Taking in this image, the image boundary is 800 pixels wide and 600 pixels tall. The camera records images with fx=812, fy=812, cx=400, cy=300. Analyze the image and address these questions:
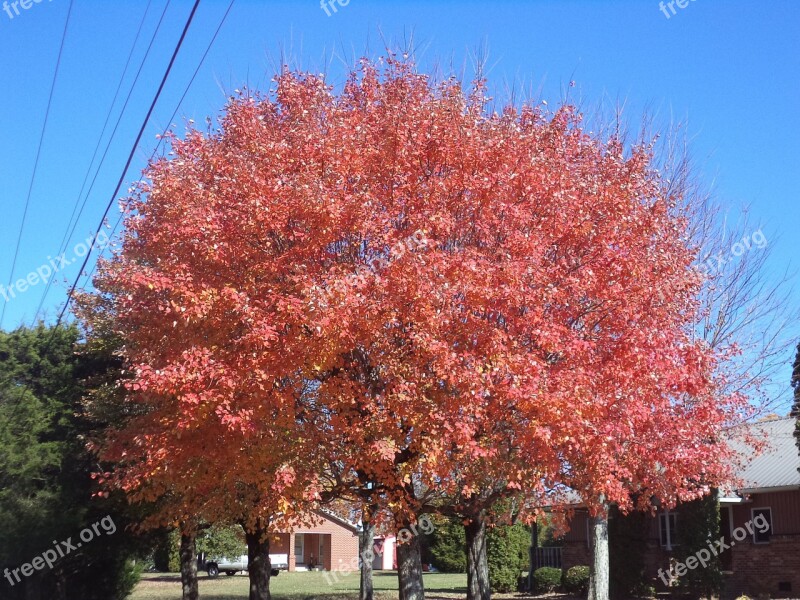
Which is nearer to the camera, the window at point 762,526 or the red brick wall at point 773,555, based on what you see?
the red brick wall at point 773,555

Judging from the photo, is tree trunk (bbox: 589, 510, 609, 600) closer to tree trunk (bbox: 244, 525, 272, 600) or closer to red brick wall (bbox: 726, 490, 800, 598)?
red brick wall (bbox: 726, 490, 800, 598)

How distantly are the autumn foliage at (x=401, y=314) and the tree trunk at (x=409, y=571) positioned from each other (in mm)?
1703

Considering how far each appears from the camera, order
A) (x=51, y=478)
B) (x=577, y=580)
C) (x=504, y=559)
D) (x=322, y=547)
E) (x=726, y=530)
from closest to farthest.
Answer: (x=51, y=478), (x=726, y=530), (x=577, y=580), (x=504, y=559), (x=322, y=547)

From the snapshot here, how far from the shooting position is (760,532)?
28203 mm

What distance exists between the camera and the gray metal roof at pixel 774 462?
27281 mm

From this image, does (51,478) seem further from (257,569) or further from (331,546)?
(331,546)

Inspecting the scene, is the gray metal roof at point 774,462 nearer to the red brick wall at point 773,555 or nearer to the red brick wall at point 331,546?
the red brick wall at point 773,555

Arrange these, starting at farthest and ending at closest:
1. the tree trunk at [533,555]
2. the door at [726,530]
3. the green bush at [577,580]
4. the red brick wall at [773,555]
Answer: the tree trunk at [533,555], the green bush at [577,580], the door at [726,530], the red brick wall at [773,555]

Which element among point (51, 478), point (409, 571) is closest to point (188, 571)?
point (51, 478)

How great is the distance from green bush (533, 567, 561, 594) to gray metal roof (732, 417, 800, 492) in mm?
10088

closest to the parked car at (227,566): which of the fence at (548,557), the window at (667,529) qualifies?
the fence at (548,557)

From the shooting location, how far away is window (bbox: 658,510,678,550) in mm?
31005

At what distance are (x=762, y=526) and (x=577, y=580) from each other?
855 centimetres

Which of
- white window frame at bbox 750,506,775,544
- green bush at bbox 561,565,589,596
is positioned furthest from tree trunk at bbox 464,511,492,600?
white window frame at bbox 750,506,775,544
